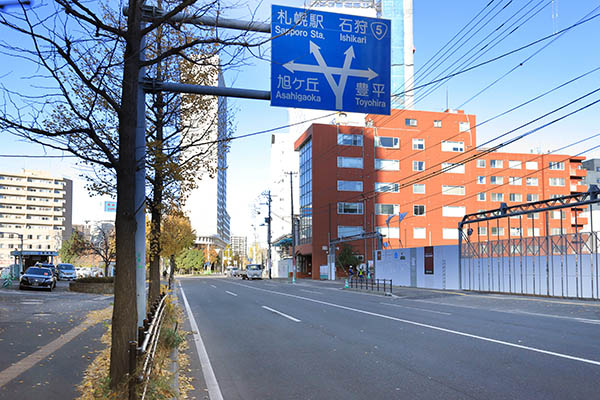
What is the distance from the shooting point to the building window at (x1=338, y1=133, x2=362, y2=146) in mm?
66312

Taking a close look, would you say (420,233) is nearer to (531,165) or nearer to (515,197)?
(515,197)

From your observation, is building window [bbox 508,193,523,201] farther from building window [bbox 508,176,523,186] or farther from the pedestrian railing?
the pedestrian railing

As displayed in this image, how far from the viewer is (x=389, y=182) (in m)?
67.7

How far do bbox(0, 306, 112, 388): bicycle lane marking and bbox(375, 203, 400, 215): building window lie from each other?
55.8 m

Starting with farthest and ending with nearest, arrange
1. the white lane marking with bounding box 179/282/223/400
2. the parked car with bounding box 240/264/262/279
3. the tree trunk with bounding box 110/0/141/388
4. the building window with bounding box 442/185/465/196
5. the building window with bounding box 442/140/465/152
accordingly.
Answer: the building window with bounding box 442/140/465/152 → the building window with bounding box 442/185/465/196 → the parked car with bounding box 240/264/262/279 → the white lane marking with bounding box 179/282/223/400 → the tree trunk with bounding box 110/0/141/388

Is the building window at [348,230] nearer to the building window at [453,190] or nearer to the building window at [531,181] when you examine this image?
the building window at [453,190]

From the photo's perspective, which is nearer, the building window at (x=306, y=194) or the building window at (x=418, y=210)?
the building window at (x=306, y=194)

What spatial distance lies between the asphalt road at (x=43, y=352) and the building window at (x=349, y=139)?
2038 inches

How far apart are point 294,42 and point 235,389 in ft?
19.8

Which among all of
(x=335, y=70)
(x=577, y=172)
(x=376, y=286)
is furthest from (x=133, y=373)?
(x=577, y=172)

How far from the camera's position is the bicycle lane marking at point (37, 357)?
25.3ft

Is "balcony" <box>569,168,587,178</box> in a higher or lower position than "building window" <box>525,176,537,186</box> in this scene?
higher

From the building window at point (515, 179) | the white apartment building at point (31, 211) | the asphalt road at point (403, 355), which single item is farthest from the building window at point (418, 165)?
the white apartment building at point (31, 211)

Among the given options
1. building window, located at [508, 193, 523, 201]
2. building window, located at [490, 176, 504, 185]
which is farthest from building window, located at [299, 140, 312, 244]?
building window, located at [508, 193, 523, 201]
